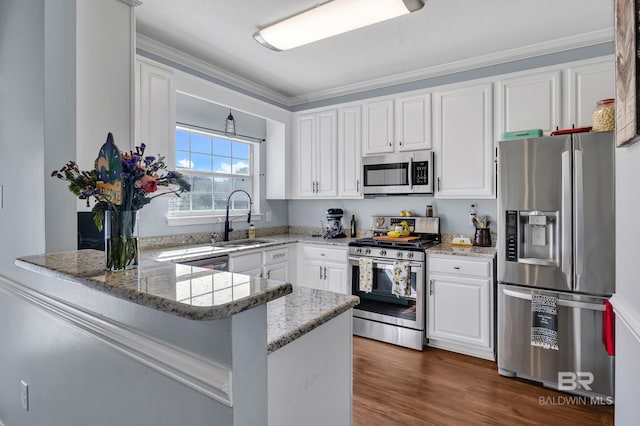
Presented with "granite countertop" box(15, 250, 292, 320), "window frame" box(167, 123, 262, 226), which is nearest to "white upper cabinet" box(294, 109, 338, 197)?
"window frame" box(167, 123, 262, 226)

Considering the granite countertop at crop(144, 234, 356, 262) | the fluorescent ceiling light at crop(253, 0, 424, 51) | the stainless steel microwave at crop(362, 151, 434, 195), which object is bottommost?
the granite countertop at crop(144, 234, 356, 262)

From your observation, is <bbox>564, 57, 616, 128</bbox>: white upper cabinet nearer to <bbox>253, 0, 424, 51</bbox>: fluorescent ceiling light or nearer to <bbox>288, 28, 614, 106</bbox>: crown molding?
<bbox>288, 28, 614, 106</bbox>: crown molding

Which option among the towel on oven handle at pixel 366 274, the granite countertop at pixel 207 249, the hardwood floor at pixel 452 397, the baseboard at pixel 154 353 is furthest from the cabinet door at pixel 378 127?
the baseboard at pixel 154 353

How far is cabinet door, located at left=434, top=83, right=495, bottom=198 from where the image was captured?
10.2 feet

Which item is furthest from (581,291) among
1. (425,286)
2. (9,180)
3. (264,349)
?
(9,180)

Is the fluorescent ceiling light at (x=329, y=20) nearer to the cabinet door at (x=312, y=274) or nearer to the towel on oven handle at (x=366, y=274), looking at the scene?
the towel on oven handle at (x=366, y=274)

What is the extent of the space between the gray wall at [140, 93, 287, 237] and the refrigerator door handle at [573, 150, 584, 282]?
3.19m

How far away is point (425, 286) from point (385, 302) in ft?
1.48

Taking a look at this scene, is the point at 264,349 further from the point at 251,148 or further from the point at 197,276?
the point at 251,148

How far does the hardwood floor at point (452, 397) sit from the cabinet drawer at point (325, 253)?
3.34 ft

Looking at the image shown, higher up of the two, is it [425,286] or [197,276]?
[197,276]

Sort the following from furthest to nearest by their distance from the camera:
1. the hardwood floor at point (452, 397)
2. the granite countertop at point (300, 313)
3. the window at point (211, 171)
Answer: the window at point (211, 171) → the hardwood floor at point (452, 397) → the granite countertop at point (300, 313)

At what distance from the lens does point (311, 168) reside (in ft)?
13.7

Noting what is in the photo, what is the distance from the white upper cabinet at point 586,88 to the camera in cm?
265
